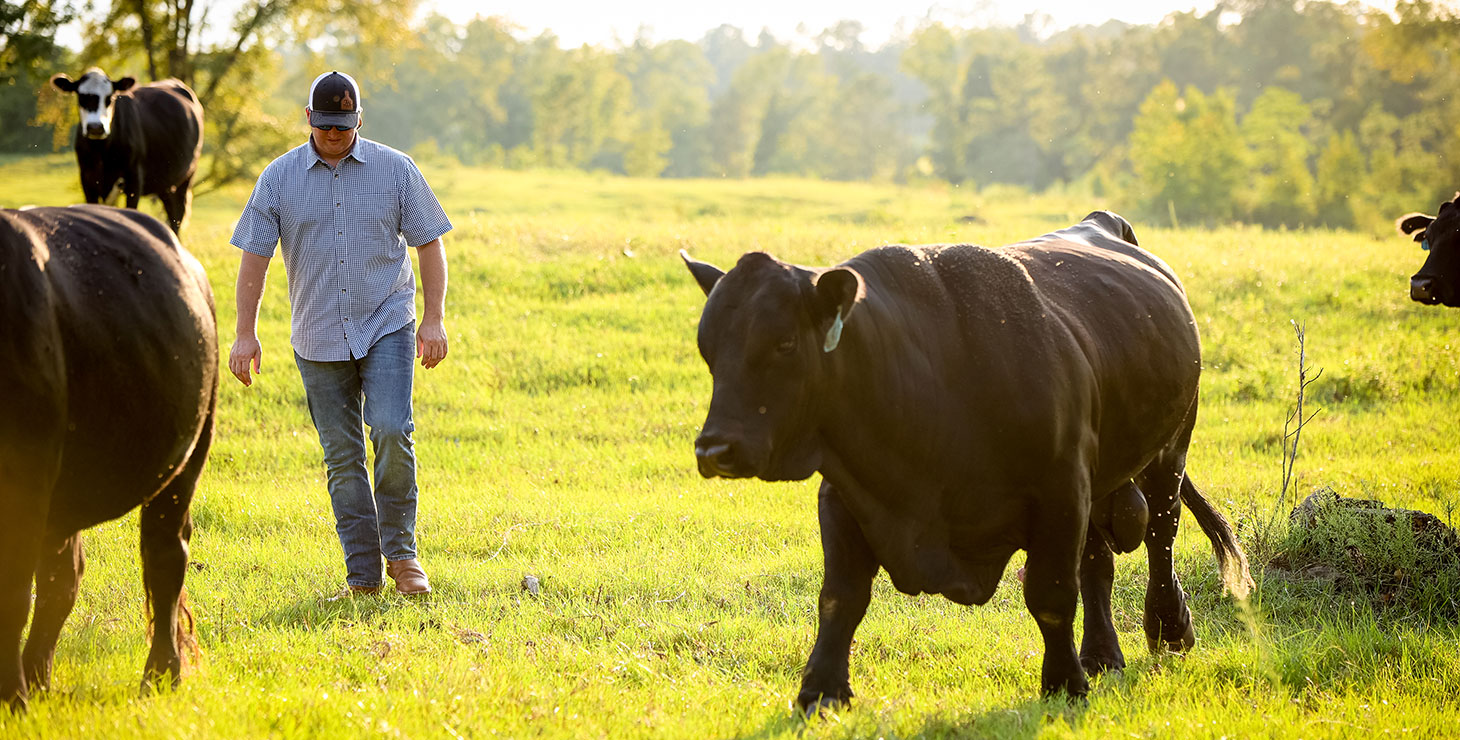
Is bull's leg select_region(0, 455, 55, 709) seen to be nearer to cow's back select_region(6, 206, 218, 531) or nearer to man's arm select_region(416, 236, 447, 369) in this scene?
cow's back select_region(6, 206, 218, 531)

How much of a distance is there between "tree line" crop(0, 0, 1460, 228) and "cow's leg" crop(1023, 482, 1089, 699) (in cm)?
2196

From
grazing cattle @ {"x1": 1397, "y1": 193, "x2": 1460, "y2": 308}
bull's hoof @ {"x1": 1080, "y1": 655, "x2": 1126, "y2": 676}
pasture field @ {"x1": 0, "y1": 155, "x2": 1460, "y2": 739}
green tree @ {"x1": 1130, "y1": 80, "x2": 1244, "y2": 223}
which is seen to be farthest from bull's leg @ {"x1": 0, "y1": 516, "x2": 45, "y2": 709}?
green tree @ {"x1": 1130, "y1": 80, "x2": 1244, "y2": 223}

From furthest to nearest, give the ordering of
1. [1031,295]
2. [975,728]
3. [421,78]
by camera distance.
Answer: [421,78], [1031,295], [975,728]

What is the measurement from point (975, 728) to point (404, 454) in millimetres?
3308

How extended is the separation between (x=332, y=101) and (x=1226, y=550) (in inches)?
196

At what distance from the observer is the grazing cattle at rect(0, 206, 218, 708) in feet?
12.1

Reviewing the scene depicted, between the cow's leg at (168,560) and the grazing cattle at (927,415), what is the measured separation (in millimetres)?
2240

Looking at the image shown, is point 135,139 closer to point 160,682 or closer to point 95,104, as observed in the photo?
point 95,104

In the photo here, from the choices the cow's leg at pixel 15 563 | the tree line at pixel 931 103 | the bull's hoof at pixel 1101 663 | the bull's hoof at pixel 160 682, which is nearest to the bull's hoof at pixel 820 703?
the bull's hoof at pixel 1101 663

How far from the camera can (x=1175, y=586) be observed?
581 cm

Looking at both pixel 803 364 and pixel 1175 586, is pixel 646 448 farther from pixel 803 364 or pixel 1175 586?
pixel 803 364

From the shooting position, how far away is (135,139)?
14.0 meters

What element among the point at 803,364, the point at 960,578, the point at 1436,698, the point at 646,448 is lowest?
the point at 646,448

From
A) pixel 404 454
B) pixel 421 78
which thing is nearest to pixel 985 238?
pixel 404 454
